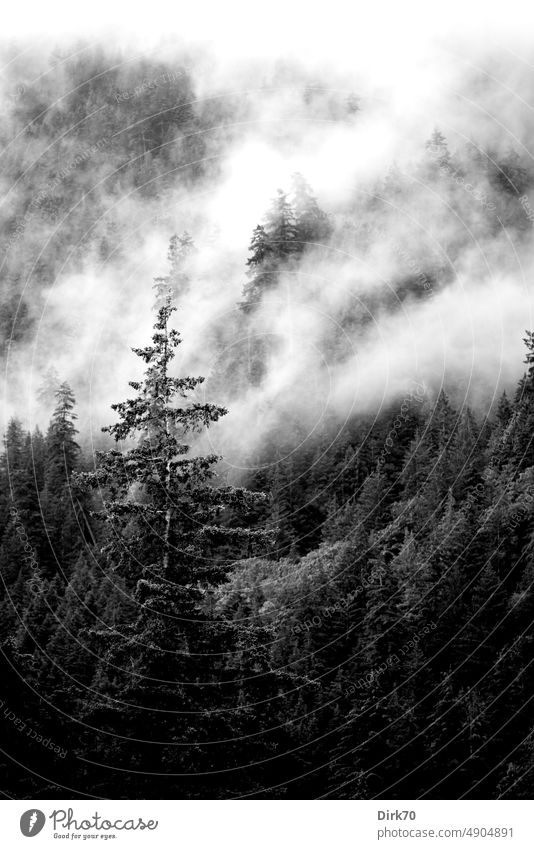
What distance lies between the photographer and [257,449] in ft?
286

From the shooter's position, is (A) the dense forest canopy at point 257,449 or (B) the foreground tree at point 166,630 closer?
(B) the foreground tree at point 166,630

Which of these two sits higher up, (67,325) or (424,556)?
(67,325)

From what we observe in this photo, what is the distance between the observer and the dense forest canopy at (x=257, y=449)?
1037 inches

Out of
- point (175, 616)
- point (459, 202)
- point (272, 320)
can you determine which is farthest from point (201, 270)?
Answer: point (175, 616)

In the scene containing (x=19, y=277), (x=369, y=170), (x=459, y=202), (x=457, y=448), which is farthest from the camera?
(x=19, y=277)

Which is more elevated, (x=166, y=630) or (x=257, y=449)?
(x=257, y=449)

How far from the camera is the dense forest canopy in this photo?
86.4 ft

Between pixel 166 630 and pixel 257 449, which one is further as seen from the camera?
pixel 257 449

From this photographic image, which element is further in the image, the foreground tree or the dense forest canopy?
the dense forest canopy

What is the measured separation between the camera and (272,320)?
100250mm

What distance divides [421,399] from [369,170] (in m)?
43.7

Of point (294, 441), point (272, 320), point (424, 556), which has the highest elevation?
point (272, 320)

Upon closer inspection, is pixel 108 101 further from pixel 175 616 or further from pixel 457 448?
pixel 175 616

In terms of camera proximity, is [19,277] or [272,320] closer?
[272,320]
